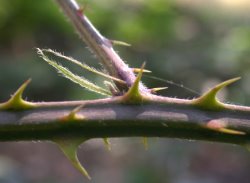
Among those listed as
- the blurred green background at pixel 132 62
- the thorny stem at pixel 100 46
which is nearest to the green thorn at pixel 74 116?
the thorny stem at pixel 100 46

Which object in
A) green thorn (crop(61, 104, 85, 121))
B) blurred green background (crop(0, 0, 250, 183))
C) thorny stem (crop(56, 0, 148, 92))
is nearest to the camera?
green thorn (crop(61, 104, 85, 121))

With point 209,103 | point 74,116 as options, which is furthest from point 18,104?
point 209,103

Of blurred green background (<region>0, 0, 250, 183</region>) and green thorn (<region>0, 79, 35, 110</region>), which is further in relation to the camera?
blurred green background (<region>0, 0, 250, 183</region>)

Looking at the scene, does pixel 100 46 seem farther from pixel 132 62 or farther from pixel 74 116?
pixel 132 62

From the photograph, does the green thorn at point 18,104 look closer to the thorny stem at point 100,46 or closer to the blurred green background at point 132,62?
the thorny stem at point 100,46

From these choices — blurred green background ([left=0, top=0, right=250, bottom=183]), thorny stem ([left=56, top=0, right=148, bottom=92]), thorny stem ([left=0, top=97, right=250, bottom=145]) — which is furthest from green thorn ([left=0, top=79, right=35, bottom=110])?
blurred green background ([left=0, top=0, right=250, bottom=183])

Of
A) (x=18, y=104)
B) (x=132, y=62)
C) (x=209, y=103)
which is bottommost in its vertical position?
(x=132, y=62)

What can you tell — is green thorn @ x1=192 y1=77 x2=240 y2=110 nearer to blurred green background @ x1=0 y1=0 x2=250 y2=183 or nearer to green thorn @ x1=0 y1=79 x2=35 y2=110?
green thorn @ x1=0 y1=79 x2=35 y2=110
